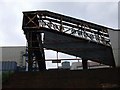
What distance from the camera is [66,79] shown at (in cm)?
1262

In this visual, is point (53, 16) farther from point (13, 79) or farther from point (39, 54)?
point (13, 79)

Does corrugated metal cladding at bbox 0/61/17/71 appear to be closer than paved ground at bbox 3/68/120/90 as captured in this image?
No

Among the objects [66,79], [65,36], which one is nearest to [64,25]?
[65,36]

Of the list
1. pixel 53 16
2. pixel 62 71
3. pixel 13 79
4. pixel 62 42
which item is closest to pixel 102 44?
pixel 62 42

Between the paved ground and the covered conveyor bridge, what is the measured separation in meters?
6.38

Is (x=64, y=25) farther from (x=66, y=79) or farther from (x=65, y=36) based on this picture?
(x=66, y=79)

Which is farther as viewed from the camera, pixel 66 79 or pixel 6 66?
pixel 6 66

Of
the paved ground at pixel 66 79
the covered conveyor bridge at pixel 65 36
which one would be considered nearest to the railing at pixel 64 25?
the covered conveyor bridge at pixel 65 36

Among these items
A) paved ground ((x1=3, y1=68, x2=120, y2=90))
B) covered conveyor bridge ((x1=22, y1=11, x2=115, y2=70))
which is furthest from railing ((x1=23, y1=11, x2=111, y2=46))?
paved ground ((x1=3, y1=68, x2=120, y2=90))

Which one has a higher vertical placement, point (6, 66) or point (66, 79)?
point (6, 66)

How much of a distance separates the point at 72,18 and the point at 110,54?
449cm

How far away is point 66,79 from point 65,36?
8563 mm

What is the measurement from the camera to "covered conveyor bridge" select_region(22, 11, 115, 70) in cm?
1983

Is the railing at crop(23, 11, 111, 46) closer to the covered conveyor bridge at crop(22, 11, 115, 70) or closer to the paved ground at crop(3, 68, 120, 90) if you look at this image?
the covered conveyor bridge at crop(22, 11, 115, 70)
